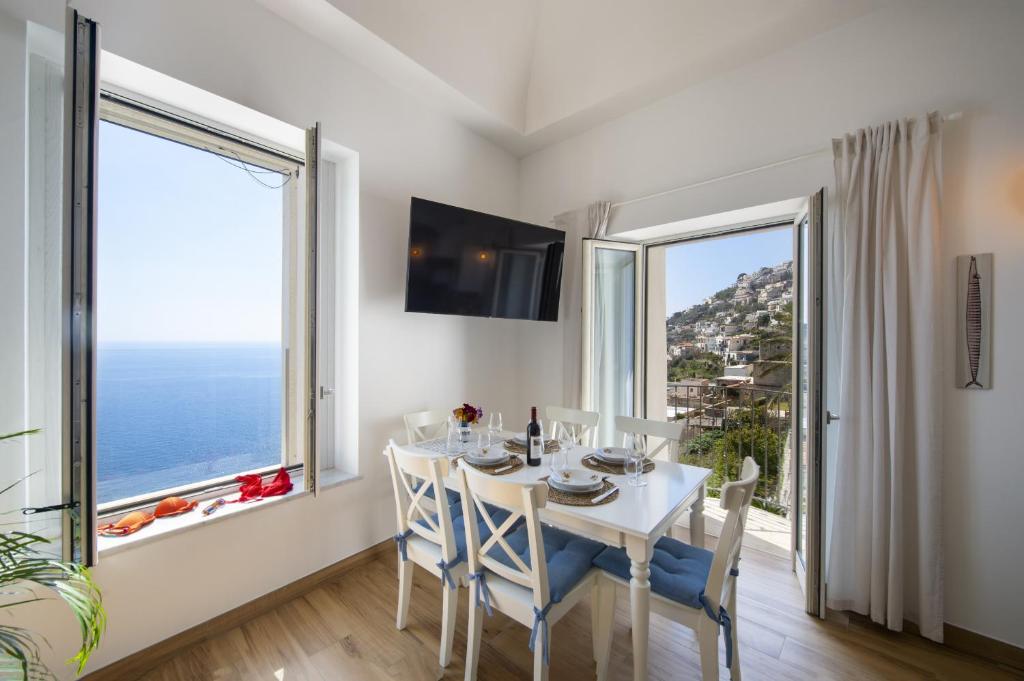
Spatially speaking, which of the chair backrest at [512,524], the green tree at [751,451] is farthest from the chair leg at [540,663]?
the green tree at [751,451]

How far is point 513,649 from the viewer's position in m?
1.97

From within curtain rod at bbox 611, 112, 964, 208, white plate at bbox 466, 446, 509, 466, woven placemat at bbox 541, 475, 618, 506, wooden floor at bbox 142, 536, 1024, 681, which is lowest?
wooden floor at bbox 142, 536, 1024, 681

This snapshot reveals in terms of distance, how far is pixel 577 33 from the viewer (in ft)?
9.41

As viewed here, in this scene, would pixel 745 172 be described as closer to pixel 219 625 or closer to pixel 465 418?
pixel 465 418

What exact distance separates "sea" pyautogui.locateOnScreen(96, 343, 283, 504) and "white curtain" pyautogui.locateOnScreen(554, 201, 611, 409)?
2.07m

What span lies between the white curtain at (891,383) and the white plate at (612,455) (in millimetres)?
1108

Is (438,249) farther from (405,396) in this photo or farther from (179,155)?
(179,155)

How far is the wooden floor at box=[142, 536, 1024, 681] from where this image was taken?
184cm

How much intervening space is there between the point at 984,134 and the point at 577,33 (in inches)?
89.1

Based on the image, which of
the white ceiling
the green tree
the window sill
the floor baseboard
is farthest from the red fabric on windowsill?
the green tree

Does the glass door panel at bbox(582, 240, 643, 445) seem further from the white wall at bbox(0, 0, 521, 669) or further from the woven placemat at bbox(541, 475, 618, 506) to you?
the woven placemat at bbox(541, 475, 618, 506)

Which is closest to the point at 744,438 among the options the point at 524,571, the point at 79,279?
the point at 524,571

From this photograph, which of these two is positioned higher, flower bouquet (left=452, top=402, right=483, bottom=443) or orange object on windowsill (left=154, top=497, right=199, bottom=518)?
flower bouquet (left=452, top=402, right=483, bottom=443)

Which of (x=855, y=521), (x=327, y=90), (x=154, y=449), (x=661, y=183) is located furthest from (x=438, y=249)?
(x=855, y=521)
